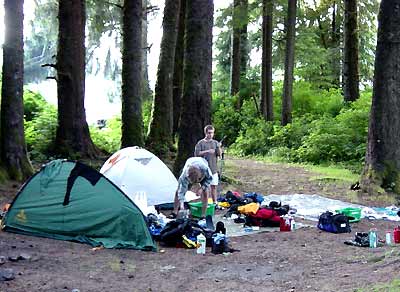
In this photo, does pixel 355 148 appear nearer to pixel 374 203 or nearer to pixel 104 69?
pixel 374 203

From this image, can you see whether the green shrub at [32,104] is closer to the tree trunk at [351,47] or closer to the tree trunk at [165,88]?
the tree trunk at [165,88]

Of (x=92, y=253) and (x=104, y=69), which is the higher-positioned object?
(x=104, y=69)

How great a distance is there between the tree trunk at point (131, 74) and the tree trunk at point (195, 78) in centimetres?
271

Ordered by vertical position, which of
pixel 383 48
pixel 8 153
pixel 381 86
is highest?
pixel 383 48

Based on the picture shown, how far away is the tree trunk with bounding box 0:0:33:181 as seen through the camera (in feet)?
38.5

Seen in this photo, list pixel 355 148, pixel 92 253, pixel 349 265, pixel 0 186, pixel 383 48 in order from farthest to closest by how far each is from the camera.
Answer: pixel 355 148, pixel 383 48, pixel 0 186, pixel 92 253, pixel 349 265

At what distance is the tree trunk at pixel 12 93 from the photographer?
1175cm

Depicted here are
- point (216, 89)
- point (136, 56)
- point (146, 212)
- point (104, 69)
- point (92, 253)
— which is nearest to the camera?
point (92, 253)

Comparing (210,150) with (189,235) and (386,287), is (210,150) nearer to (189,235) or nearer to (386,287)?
(189,235)

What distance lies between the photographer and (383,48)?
1300 cm

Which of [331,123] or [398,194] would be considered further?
[331,123]

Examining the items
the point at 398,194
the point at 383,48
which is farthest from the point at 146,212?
the point at 383,48

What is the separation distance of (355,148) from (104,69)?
54.5ft

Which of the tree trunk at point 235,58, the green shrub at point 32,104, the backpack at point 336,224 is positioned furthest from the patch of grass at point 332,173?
the green shrub at point 32,104
